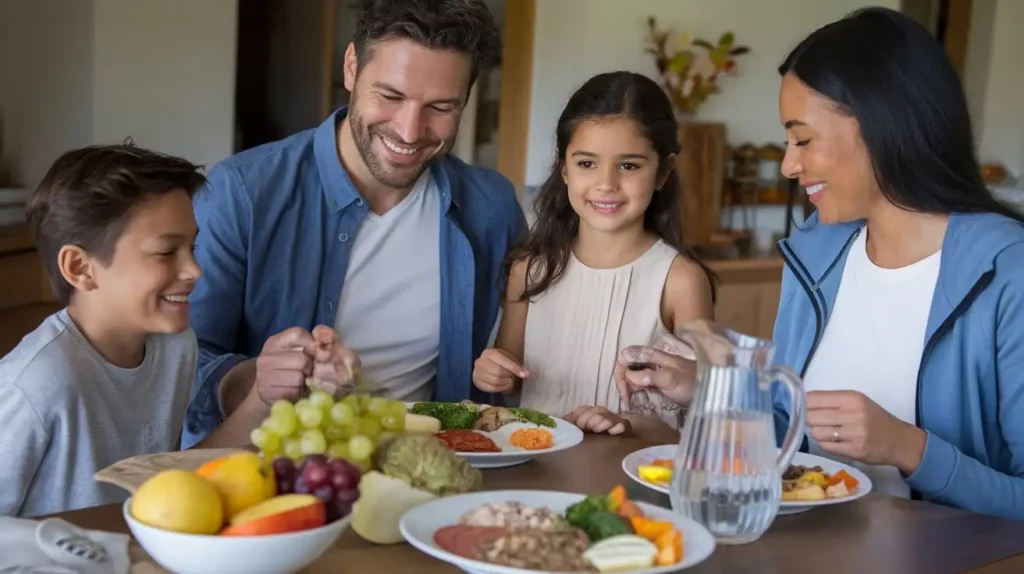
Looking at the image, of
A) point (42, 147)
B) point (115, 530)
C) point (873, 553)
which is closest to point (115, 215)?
point (115, 530)

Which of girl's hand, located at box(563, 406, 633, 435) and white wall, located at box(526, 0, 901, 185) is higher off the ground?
white wall, located at box(526, 0, 901, 185)

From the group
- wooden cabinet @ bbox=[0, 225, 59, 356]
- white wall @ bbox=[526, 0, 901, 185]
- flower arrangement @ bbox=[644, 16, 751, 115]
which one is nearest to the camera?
wooden cabinet @ bbox=[0, 225, 59, 356]

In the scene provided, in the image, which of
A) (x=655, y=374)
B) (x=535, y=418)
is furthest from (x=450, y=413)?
(x=655, y=374)

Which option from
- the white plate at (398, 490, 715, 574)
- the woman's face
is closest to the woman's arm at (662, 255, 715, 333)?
the woman's face

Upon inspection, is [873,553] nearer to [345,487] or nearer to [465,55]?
[345,487]

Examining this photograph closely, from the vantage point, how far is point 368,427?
1233 millimetres

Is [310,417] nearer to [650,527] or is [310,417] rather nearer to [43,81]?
[650,527]

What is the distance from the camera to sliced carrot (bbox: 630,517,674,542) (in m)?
1.14

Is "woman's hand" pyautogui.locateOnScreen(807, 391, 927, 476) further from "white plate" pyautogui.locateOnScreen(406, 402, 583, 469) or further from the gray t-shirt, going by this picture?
the gray t-shirt

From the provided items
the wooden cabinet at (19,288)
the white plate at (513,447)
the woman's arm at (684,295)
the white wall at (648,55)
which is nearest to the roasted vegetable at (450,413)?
the white plate at (513,447)

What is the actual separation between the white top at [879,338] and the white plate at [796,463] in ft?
0.80

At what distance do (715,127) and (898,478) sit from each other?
12.4ft

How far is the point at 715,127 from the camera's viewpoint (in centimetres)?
538

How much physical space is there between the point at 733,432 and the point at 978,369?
2.27ft
